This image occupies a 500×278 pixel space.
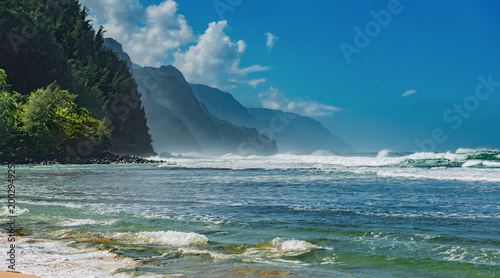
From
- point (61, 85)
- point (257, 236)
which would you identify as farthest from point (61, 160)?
point (257, 236)

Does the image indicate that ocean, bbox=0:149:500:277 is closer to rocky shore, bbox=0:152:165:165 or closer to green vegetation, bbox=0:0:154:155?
rocky shore, bbox=0:152:165:165

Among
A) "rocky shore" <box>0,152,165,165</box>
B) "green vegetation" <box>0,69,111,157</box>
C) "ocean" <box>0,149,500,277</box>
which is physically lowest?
"ocean" <box>0,149,500,277</box>

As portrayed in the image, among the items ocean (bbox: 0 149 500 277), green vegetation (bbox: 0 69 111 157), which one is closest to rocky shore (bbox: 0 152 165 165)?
green vegetation (bbox: 0 69 111 157)

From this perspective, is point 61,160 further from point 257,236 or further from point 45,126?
point 257,236

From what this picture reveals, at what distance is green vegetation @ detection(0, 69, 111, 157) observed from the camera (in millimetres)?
50812

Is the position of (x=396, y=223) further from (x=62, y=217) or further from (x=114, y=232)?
(x=62, y=217)

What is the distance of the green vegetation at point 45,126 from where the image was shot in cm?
5081

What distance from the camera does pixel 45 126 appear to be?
54.3 meters

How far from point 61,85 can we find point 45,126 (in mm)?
21409

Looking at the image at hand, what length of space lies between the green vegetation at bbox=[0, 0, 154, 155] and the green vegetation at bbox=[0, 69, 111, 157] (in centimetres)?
12

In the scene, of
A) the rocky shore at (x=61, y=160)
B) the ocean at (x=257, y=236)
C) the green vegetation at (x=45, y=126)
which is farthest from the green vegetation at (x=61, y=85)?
the ocean at (x=257, y=236)

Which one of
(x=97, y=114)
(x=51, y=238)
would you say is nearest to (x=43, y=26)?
(x=97, y=114)

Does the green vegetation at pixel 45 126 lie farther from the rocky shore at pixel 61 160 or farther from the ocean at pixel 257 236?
the ocean at pixel 257 236

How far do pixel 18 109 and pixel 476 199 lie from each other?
2166 inches
